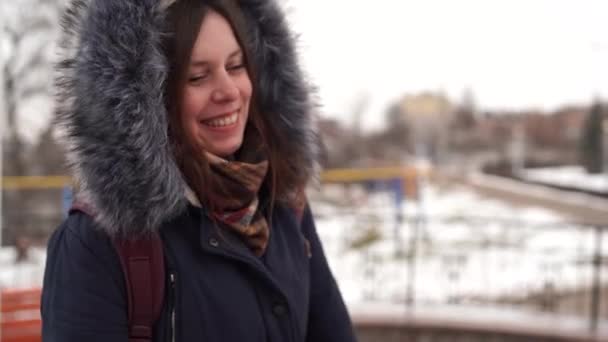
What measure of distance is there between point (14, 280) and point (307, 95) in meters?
5.79

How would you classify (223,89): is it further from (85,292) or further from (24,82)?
(24,82)

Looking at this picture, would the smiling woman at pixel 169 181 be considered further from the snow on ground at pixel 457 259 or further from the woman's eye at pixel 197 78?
the snow on ground at pixel 457 259

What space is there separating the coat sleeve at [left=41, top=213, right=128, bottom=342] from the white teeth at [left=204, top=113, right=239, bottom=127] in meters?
0.38

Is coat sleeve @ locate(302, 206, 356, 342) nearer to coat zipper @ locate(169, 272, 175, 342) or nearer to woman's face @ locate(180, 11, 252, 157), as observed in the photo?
woman's face @ locate(180, 11, 252, 157)

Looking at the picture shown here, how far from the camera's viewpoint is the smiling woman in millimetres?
1259

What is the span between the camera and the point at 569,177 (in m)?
14.5

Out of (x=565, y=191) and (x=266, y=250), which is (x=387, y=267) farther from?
(x=565, y=191)

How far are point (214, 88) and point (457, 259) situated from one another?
583 centimetres

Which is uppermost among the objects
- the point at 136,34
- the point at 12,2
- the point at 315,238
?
the point at 12,2

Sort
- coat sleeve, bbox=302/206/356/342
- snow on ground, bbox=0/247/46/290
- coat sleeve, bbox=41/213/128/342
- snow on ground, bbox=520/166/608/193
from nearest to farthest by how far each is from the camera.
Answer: coat sleeve, bbox=41/213/128/342, coat sleeve, bbox=302/206/356/342, snow on ground, bbox=0/247/46/290, snow on ground, bbox=520/166/608/193

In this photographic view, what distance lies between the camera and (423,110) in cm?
1603

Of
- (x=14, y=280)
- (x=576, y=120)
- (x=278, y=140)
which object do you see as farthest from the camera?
(x=576, y=120)

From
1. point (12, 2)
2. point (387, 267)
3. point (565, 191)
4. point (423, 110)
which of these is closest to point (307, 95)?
point (387, 267)

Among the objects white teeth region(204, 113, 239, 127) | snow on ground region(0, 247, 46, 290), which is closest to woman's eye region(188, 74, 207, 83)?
white teeth region(204, 113, 239, 127)
